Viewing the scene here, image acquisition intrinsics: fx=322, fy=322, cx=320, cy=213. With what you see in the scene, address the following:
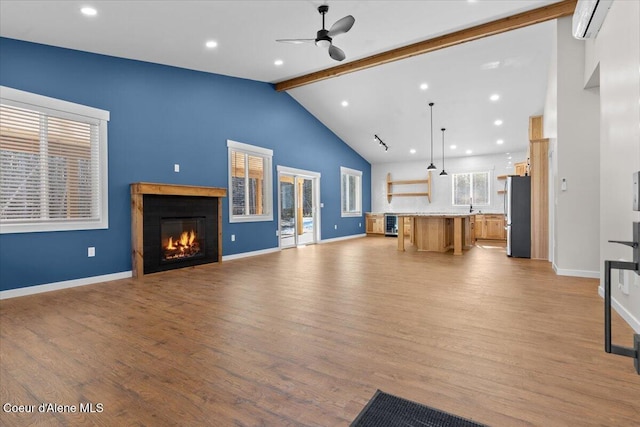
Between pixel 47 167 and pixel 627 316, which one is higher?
pixel 47 167

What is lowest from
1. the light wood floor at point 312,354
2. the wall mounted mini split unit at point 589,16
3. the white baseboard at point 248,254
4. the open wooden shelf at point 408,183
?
the light wood floor at point 312,354

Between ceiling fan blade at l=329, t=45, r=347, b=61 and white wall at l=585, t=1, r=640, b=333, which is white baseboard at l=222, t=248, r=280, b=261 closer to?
ceiling fan blade at l=329, t=45, r=347, b=61

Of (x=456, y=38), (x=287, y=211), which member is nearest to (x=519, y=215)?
(x=456, y=38)

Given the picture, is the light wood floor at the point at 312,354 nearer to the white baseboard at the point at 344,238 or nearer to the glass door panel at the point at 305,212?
the glass door panel at the point at 305,212

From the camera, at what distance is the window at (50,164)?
379cm

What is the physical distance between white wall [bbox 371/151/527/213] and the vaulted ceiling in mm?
855

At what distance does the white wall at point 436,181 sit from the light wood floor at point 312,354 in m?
6.78

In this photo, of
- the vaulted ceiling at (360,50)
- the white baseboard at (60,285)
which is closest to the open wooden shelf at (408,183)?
the vaulted ceiling at (360,50)

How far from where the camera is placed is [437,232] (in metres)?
7.24

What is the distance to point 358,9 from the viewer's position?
13.9 ft

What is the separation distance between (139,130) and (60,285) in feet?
8.06

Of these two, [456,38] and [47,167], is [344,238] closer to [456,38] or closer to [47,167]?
[456,38]

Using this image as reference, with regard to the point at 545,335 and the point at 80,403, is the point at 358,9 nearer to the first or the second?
the point at 545,335

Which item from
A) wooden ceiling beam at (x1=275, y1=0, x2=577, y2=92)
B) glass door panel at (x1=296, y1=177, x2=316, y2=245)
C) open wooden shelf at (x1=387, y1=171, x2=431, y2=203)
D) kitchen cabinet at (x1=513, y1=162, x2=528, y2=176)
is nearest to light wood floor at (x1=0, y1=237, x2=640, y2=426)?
wooden ceiling beam at (x1=275, y1=0, x2=577, y2=92)
